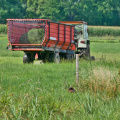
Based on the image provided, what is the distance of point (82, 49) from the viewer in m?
20.5

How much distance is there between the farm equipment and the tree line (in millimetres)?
73325

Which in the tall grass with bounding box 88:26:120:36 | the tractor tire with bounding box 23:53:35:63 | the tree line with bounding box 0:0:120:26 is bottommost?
the tractor tire with bounding box 23:53:35:63

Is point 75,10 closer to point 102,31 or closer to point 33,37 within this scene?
point 102,31

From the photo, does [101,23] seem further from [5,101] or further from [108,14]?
[5,101]

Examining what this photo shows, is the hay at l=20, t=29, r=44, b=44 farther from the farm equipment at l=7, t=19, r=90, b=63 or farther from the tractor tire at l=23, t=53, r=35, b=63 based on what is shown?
the tractor tire at l=23, t=53, r=35, b=63

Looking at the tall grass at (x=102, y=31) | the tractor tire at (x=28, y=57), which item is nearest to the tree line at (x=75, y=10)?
the tall grass at (x=102, y=31)

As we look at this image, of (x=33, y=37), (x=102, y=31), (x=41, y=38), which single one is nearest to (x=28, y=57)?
(x=33, y=37)

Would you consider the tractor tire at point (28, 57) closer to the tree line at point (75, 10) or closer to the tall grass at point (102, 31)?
the tall grass at point (102, 31)

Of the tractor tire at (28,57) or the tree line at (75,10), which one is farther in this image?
the tree line at (75,10)

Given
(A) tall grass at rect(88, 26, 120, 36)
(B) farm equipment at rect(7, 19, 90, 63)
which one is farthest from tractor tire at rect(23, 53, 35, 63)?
(A) tall grass at rect(88, 26, 120, 36)

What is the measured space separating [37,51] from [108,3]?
3346 inches

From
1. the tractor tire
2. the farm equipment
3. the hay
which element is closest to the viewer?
the farm equipment

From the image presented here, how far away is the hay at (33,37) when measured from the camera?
17500 millimetres

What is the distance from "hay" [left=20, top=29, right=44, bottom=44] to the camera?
17.5m
